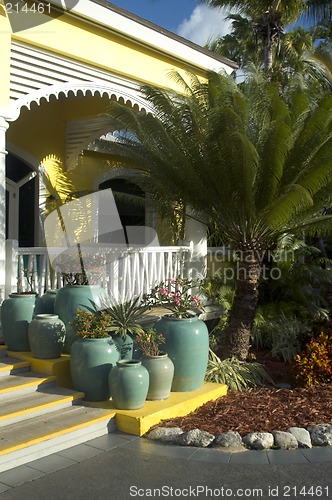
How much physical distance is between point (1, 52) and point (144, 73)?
2876 mm

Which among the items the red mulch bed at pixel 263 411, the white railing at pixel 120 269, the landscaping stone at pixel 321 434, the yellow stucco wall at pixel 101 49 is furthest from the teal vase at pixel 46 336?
the yellow stucco wall at pixel 101 49

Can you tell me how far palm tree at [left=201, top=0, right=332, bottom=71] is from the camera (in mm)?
15001

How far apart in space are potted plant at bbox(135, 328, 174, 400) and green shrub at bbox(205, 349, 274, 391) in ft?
4.16

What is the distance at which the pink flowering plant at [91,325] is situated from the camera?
21.9ft

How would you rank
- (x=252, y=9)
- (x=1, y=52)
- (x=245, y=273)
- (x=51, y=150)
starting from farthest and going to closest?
(x=252, y=9), (x=51, y=150), (x=245, y=273), (x=1, y=52)

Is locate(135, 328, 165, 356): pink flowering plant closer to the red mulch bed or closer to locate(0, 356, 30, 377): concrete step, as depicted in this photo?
the red mulch bed

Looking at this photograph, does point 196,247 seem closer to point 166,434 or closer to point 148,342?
point 148,342

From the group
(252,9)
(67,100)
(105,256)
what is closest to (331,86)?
(252,9)

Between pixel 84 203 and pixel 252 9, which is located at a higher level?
pixel 252 9

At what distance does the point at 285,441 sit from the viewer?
5758mm

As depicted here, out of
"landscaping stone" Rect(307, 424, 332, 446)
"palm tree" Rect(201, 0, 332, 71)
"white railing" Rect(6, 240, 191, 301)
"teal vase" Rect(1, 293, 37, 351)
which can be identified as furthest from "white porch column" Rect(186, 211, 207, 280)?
"palm tree" Rect(201, 0, 332, 71)

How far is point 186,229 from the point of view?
34.3ft

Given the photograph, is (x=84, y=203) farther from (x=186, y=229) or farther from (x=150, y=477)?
(x=150, y=477)

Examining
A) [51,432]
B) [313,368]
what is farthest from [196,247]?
[51,432]
